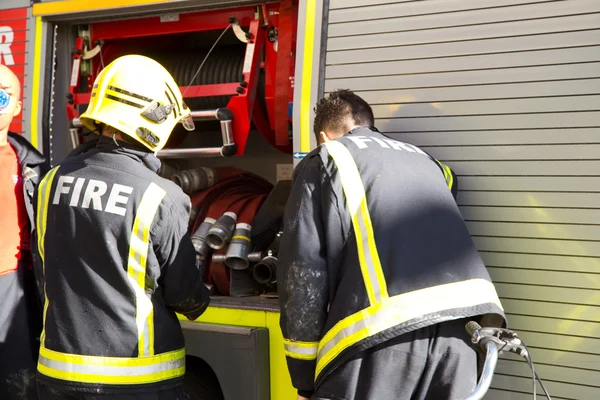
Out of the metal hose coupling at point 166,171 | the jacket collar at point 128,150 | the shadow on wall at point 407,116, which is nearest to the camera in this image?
the jacket collar at point 128,150

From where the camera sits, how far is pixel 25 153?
3314 millimetres

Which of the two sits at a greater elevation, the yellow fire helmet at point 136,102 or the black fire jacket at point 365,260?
the yellow fire helmet at point 136,102

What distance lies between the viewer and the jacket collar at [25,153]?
129 inches

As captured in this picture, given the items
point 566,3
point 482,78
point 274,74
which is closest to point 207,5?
point 274,74

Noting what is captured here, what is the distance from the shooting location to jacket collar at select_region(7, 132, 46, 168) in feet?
10.8

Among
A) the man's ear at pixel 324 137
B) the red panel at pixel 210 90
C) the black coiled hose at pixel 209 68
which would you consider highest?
the black coiled hose at pixel 209 68

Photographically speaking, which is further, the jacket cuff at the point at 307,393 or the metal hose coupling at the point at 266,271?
the metal hose coupling at the point at 266,271

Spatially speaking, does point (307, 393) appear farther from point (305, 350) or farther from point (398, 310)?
point (398, 310)

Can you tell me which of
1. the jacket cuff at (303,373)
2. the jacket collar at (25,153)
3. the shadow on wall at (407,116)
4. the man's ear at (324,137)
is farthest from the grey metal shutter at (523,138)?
the jacket collar at (25,153)

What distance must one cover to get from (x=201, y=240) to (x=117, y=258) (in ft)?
4.22

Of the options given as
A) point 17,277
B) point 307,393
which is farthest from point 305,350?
point 17,277

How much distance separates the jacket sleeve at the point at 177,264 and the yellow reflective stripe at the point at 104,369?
22 centimetres

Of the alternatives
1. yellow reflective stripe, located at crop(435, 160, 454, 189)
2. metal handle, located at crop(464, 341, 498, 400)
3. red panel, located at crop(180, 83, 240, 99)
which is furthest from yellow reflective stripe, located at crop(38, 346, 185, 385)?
red panel, located at crop(180, 83, 240, 99)

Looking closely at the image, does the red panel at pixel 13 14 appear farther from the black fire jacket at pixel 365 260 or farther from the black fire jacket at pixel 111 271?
the black fire jacket at pixel 365 260
